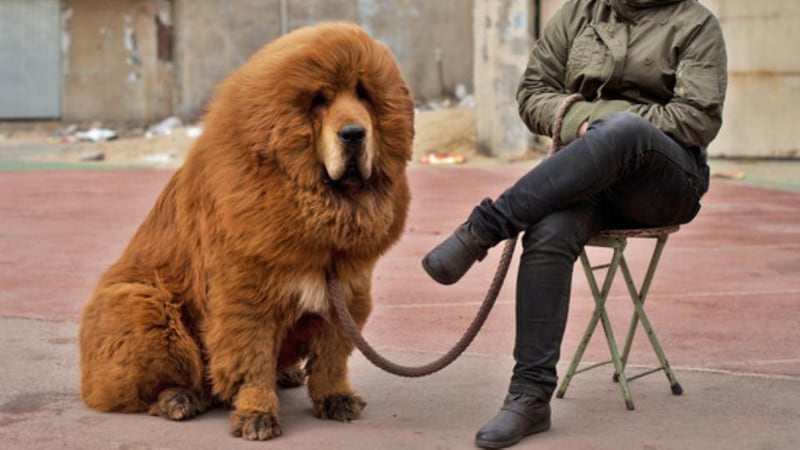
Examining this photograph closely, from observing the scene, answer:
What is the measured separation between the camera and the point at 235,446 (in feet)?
12.8

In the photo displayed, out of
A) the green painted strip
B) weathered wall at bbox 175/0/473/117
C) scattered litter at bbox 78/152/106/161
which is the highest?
weathered wall at bbox 175/0/473/117

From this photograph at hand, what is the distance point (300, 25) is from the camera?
20.2m

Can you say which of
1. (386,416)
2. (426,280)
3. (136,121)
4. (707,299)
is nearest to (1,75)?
(136,121)

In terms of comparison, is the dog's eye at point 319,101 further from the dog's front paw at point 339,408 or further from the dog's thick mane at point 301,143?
the dog's front paw at point 339,408

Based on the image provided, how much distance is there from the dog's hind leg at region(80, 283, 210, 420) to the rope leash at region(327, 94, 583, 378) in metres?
0.57

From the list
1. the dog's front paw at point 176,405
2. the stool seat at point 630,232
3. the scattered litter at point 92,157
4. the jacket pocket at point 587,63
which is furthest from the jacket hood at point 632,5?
the scattered litter at point 92,157

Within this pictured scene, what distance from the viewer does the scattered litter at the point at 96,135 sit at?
62.9ft

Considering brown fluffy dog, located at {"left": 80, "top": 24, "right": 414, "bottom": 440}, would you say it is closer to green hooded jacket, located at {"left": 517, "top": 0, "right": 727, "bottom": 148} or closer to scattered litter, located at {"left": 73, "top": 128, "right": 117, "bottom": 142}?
green hooded jacket, located at {"left": 517, "top": 0, "right": 727, "bottom": 148}

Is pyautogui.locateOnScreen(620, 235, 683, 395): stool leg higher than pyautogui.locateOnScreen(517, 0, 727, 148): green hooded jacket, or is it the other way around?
pyautogui.locateOnScreen(517, 0, 727, 148): green hooded jacket

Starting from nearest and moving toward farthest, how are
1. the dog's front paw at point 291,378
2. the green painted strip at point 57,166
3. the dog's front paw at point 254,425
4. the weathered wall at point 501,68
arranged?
the dog's front paw at point 254,425
the dog's front paw at point 291,378
the green painted strip at point 57,166
the weathered wall at point 501,68

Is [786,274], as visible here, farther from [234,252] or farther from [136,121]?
[136,121]

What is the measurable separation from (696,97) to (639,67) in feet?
0.86

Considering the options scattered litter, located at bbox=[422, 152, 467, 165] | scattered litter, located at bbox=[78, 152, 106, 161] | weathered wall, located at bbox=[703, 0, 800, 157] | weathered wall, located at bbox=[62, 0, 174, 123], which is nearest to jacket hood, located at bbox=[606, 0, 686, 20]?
weathered wall, located at bbox=[703, 0, 800, 157]

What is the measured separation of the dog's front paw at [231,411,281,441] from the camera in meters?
3.98
